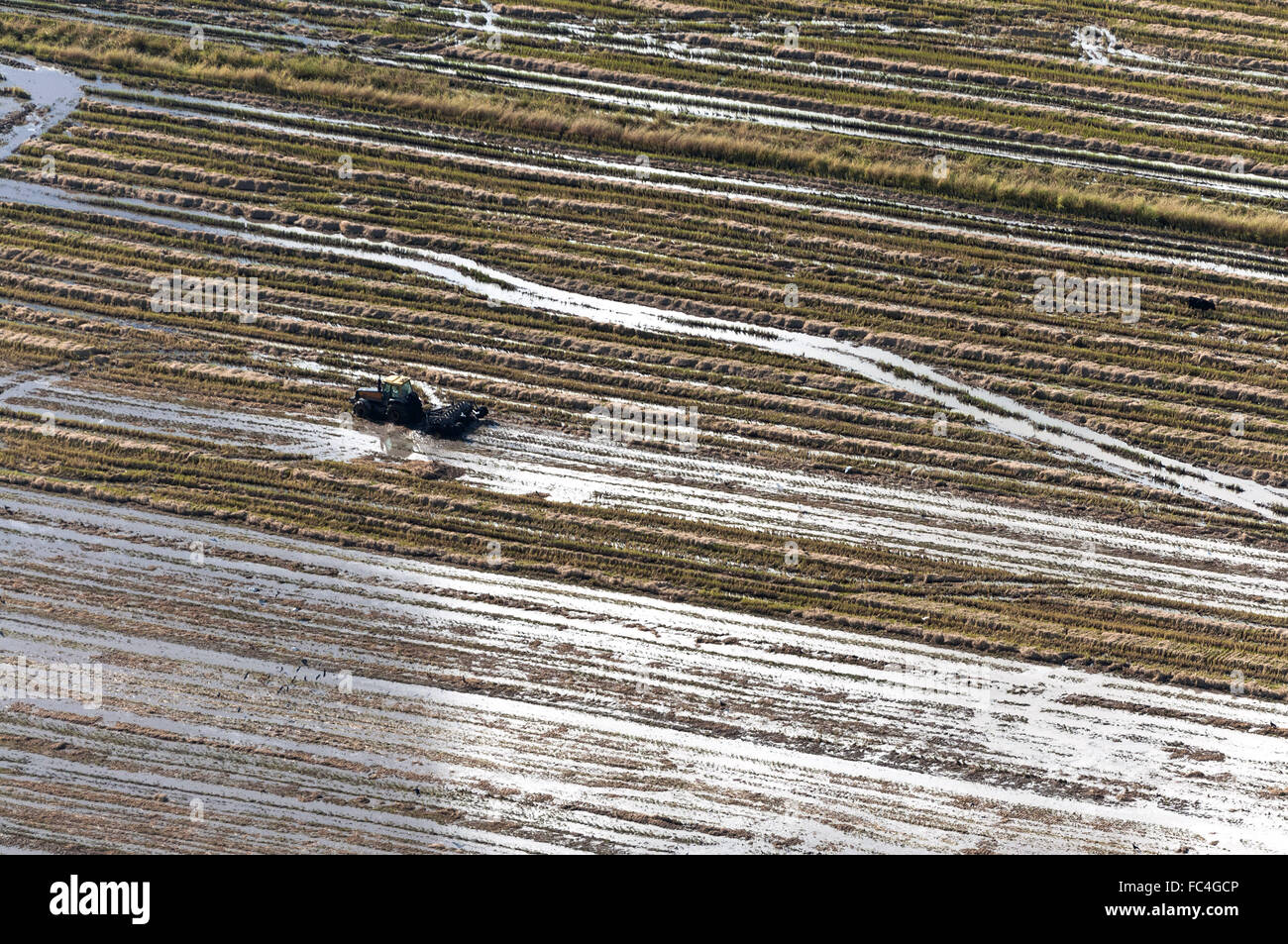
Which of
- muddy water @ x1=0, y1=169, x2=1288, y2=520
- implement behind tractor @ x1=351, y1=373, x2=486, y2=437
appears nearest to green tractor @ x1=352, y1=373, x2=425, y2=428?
implement behind tractor @ x1=351, y1=373, x2=486, y2=437

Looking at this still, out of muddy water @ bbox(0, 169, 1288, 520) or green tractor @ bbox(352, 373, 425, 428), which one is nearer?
muddy water @ bbox(0, 169, 1288, 520)

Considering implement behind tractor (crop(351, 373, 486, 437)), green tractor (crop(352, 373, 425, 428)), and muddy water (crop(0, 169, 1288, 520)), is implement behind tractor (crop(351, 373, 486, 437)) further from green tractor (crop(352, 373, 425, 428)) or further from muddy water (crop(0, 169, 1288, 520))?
muddy water (crop(0, 169, 1288, 520))

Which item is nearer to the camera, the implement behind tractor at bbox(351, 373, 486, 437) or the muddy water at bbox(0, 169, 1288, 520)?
the muddy water at bbox(0, 169, 1288, 520)

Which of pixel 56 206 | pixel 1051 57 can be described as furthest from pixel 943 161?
pixel 56 206

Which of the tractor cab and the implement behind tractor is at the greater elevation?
the tractor cab

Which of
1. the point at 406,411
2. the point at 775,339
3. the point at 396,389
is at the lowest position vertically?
the point at 406,411

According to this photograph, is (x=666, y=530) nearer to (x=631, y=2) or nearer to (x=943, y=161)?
(x=943, y=161)

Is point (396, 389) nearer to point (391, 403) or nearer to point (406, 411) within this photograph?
point (391, 403)

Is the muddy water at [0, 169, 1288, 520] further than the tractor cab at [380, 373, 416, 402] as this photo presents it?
No

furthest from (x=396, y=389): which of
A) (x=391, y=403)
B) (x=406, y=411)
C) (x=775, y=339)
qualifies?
(x=775, y=339)
